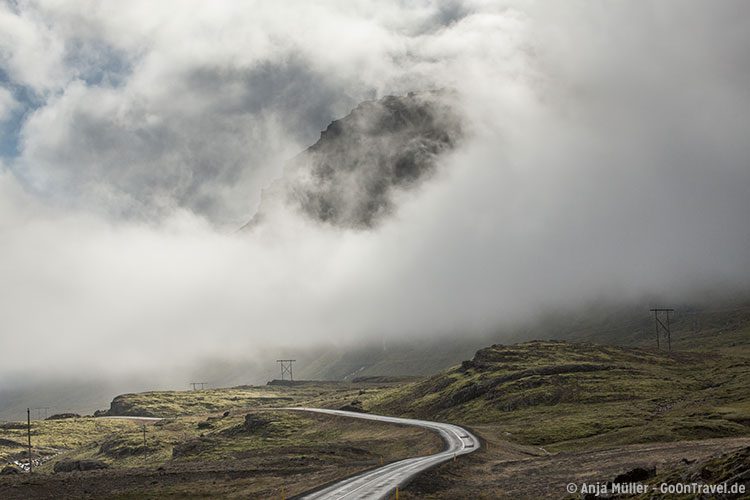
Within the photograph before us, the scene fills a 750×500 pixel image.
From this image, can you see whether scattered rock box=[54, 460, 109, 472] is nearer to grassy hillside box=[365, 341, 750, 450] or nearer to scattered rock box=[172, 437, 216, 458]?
scattered rock box=[172, 437, 216, 458]

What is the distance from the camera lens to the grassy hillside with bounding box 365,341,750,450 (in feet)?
314

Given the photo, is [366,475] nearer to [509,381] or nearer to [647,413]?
[647,413]

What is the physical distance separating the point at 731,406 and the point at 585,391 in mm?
41318

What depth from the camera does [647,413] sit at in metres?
115

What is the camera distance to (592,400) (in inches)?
5472

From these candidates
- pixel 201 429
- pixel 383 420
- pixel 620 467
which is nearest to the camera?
pixel 620 467

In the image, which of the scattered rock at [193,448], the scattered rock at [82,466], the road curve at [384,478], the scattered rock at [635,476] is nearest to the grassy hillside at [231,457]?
the scattered rock at [193,448]

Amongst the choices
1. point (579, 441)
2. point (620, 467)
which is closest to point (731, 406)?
point (579, 441)

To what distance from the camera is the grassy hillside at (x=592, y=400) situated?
95625mm

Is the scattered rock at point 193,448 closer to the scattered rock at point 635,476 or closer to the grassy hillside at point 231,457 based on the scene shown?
the grassy hillside at point 231,457

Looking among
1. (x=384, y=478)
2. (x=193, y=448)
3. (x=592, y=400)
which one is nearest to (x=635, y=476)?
(x=384, y=478)

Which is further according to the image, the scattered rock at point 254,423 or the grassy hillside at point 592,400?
the scattered rock at point 254,423

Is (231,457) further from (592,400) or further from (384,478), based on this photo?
(592,400)

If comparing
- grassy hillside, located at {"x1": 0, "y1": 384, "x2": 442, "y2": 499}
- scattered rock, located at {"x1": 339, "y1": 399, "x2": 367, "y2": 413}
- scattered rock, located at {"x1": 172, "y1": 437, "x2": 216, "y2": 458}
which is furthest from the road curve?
scattered rock, located at {"x1": 339, "y1": 399, "x2": 367, "y2": 413}
